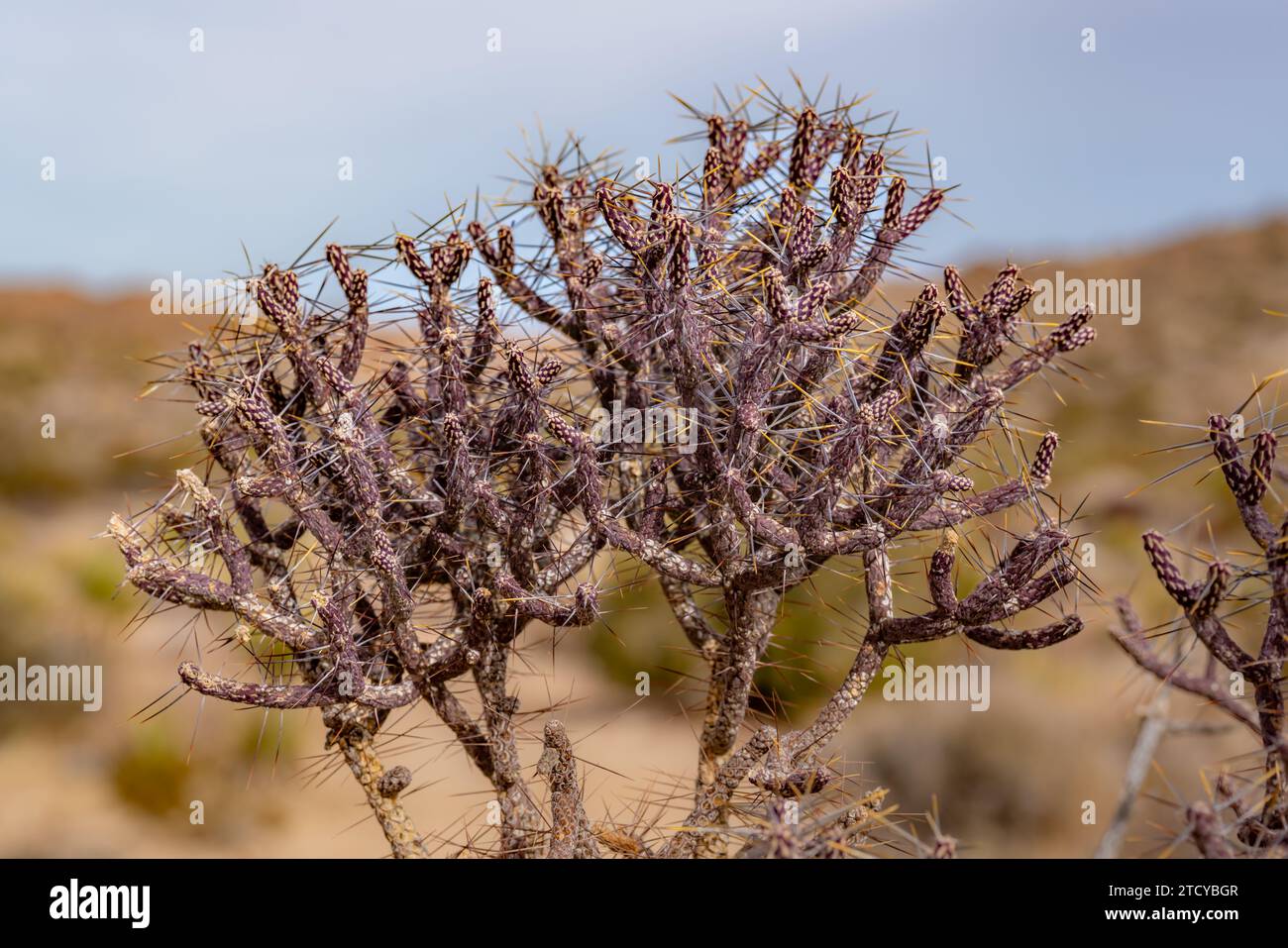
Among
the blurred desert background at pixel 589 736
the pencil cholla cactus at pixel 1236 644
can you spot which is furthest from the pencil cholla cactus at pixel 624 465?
the blurred desert background at pixel 589 736

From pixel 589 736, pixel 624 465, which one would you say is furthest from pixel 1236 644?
pixel 589 736

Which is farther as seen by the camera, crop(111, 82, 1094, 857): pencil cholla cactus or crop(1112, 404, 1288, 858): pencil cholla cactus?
crop(111, 82, 1094, 857): pencil cholla cactus

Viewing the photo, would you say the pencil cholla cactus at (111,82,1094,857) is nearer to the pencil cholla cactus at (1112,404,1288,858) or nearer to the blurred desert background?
the pencil cholla cactus at (1112,404,1288,858)

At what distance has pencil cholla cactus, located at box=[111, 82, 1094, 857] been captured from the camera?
2684 millimetres

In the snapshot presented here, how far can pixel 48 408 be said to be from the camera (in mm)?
27281

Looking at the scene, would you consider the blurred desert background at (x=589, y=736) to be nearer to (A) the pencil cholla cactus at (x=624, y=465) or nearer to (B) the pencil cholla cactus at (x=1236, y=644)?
(B) the pencil cholla cactus at (x=1236, y=644)

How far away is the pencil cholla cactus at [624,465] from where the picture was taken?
2.68m

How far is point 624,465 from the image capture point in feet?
10.5

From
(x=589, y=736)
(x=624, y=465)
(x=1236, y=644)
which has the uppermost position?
(x=624, y=465)

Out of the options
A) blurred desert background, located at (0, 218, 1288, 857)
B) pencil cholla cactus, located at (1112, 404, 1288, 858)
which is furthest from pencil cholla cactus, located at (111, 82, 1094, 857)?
blurred desert background, located at (0, 218, 1288, 857)

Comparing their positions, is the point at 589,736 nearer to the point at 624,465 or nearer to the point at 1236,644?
the point at 624,465
